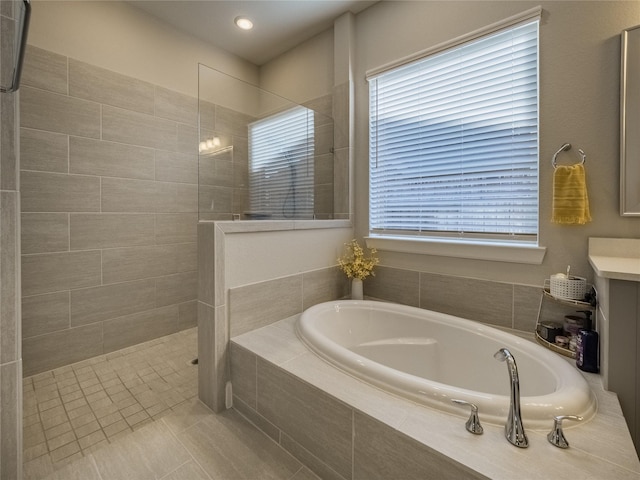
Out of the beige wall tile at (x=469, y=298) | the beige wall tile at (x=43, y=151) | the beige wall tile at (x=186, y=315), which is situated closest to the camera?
the beige wall tile at (x=469, y=298)

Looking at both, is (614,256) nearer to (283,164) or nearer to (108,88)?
(283,164)

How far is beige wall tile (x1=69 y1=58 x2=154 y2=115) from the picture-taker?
2.14 metres

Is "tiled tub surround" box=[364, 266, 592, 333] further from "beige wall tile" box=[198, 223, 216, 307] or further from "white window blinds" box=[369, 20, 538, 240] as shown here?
"beige wall tile" box=[198, 223, 216, 307]

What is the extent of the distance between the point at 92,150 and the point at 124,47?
875 mm

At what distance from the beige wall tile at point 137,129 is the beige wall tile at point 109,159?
0.06 meters

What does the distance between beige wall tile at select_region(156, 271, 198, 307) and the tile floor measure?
622 millimetres

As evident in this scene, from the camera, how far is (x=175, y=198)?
2688 millimetres

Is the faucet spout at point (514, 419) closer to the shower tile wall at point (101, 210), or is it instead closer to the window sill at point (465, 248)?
the window sill at point (465, 248)

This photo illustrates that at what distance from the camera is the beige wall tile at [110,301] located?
2.21 metres

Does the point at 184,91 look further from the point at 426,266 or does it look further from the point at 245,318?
the point at 426,266

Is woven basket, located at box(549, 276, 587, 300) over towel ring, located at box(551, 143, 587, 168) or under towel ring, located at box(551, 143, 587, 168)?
under

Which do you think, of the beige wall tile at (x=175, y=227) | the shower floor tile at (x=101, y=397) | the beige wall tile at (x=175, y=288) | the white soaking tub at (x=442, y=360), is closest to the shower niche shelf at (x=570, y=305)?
the white soaking tub at (x=442, y=360)

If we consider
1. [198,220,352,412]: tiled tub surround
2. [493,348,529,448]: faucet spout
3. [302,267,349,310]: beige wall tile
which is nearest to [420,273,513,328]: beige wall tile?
[302,267,349,310]: beige wall tile

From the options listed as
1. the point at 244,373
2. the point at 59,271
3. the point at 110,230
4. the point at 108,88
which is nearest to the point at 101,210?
the point at 110,230
